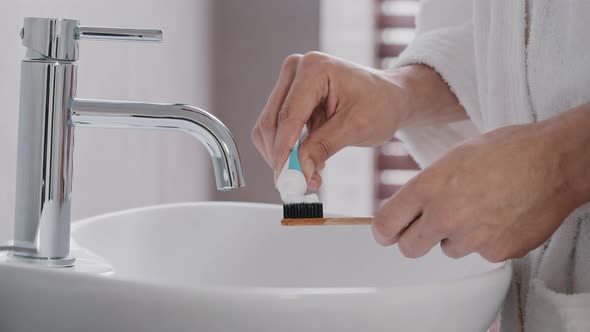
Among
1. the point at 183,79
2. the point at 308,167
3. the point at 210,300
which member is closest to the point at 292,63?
the point at 308,167

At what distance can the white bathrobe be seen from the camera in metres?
0.70

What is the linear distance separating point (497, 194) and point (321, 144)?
8.6 inches

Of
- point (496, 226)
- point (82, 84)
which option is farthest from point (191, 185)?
point (496, 226)

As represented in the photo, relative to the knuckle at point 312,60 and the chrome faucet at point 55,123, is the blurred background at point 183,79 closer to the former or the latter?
the chrome faucet at point 55,123

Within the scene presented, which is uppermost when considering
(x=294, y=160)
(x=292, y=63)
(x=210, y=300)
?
(x=292, y=63)

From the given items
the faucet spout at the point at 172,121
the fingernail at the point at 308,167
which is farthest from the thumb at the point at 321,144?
the faucet spout at the point at 172,121

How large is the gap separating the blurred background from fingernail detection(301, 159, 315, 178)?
0.95 feet

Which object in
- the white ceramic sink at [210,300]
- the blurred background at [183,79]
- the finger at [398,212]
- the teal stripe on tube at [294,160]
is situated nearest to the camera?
the white ceramic sink at [210,300]

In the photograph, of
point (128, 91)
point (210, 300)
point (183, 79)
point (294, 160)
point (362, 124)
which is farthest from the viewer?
point (183, 79)

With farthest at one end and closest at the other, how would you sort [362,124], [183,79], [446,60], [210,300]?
1. [183,79]
2. [446,60]
3. [362,124]
4. [210,300]

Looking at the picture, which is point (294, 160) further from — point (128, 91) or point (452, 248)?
point (128, 91)

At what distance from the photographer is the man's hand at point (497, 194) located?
0.61m

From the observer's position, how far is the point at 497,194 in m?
0.62

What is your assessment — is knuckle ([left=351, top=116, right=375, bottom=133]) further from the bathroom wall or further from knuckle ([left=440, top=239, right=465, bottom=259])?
the bathroom wall
